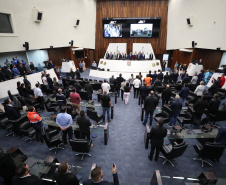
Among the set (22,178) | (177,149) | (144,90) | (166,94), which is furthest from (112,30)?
(22,178)

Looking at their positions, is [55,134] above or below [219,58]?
below

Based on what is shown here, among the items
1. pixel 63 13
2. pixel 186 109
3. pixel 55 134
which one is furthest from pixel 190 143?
pixel 63 13

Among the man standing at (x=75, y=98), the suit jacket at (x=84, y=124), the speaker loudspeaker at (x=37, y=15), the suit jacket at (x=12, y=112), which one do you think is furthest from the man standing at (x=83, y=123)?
the speaker loudspeaker at (x=37, y=15)

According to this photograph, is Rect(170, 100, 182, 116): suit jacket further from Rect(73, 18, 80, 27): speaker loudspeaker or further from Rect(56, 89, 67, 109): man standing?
Rect(73, 18, 80, 27): speaker loudspeaker

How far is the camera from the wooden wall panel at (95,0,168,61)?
1555cm

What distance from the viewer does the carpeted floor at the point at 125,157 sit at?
374 centimetres

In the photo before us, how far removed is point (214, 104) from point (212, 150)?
7.98 feet

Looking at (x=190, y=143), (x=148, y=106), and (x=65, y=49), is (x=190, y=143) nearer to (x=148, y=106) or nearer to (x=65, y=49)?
(x=148, y=106)

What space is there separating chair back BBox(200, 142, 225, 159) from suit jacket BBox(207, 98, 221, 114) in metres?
2.30

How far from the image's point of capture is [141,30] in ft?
52.6

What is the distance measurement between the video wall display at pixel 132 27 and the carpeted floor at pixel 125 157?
43.8 ft

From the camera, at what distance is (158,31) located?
16.0 m

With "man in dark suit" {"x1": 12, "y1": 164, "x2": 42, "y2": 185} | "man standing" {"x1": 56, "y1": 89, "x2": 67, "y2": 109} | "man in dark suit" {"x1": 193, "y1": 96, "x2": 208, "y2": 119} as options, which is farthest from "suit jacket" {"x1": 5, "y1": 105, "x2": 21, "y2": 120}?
"man in dark suit" {"x1": 193, "y1": 96, "x2": 208, "y2": 119}

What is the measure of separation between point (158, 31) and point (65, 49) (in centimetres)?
1038
